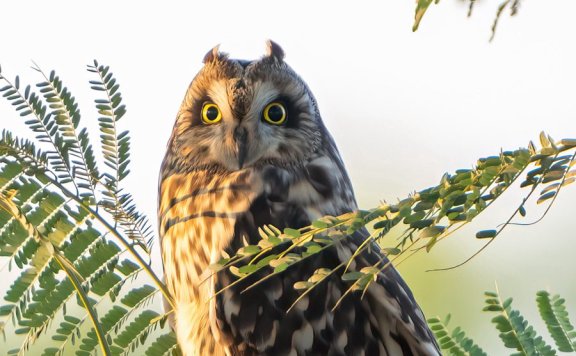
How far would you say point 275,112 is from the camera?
8.22ft

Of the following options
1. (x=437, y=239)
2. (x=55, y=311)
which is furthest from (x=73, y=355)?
(x=437, y=239)

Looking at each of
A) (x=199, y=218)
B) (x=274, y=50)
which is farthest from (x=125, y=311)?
(x=274, y=50)

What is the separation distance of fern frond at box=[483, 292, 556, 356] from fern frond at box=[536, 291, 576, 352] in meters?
0.05

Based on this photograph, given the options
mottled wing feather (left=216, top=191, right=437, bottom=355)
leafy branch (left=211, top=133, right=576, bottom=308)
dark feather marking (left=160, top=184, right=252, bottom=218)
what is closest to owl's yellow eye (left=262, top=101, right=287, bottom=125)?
dark feather marking (left=160, top=184, right=252, bottom=218)

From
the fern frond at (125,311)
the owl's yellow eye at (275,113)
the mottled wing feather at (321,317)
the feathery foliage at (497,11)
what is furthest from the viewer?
the owl's yellow eye at (275,113)

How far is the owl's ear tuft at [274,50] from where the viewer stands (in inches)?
103

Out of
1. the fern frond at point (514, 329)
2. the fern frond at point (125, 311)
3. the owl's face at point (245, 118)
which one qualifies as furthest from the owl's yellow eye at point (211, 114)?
the fern frond at point (514, 329)

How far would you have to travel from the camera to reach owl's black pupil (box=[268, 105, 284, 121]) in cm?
250

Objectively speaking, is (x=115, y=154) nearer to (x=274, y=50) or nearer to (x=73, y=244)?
(x=73, y=244)

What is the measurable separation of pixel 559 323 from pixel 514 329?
0.33ft

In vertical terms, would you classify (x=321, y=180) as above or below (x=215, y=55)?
below

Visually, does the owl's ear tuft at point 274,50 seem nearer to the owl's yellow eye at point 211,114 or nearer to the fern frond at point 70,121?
the owl's yellow eye at point 211,114

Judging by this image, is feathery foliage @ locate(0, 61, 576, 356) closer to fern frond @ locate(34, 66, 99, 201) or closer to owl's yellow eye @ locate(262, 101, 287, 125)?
fern frond @ locate(34, 66, 99, 201)

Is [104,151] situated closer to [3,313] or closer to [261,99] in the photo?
[3,313]
